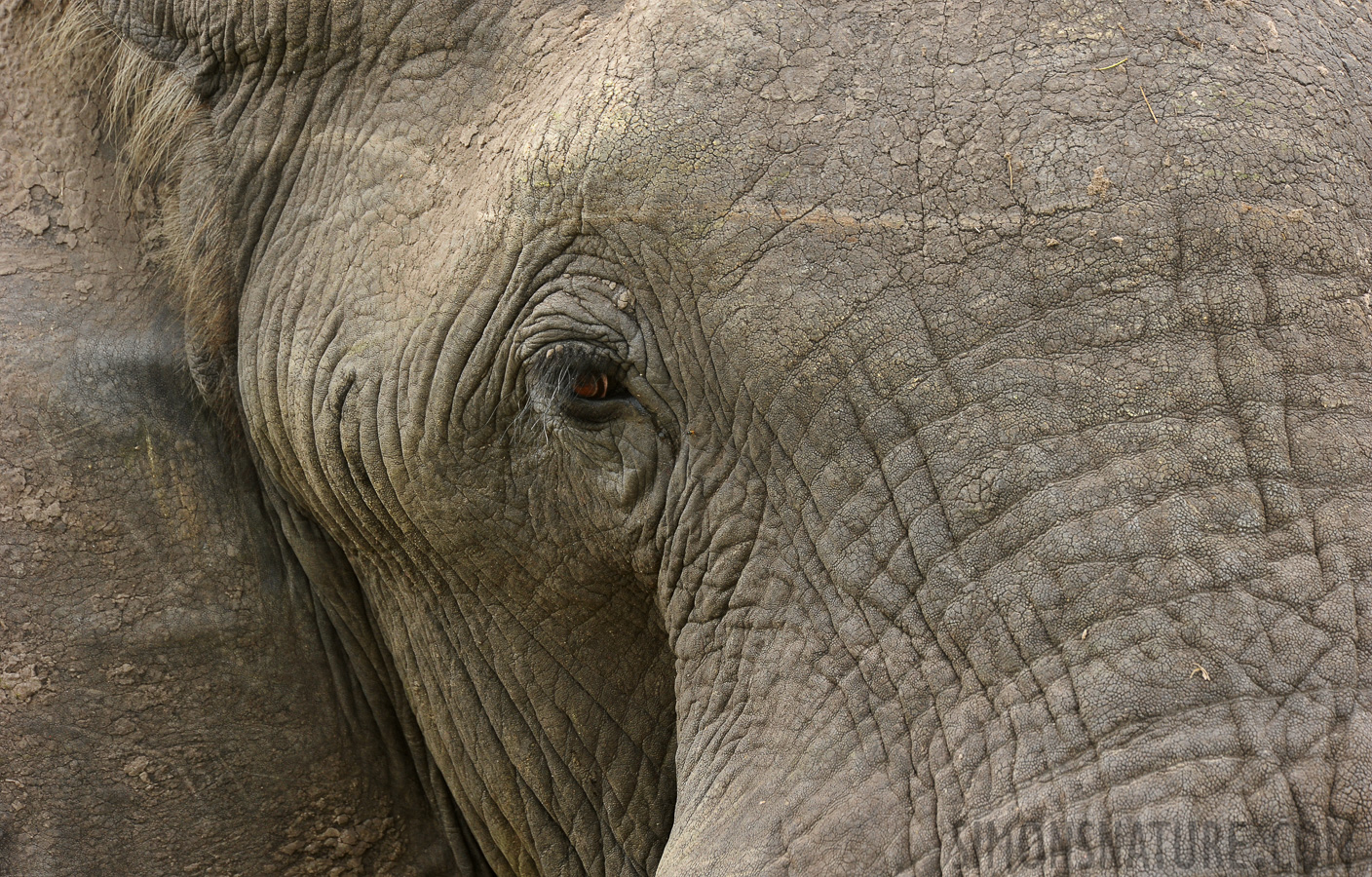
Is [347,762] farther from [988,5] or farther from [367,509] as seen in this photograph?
[988,5]

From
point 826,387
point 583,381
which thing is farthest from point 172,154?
point 826,387

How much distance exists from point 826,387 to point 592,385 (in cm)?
45

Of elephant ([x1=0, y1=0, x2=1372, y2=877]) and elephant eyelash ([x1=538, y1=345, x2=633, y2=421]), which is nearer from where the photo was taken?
elephant ([x1=0, y1=0, x2=1372, y2=877])

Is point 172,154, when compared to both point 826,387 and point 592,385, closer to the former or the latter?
point 592,385

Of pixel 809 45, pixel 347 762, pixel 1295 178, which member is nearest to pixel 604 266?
pixel 809 45

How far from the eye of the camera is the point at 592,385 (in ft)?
7.58

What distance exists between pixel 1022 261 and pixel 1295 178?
38 cm

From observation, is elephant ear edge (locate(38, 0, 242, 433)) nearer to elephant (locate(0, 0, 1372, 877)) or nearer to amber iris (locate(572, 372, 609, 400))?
elephant (locate(0, 0, 1372, 877))

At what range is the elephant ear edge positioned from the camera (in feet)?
9.41

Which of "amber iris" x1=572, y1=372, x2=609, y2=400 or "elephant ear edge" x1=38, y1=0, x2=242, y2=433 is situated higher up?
"elephant ear edge" x1=38, y1=0, x2=242, y2=433

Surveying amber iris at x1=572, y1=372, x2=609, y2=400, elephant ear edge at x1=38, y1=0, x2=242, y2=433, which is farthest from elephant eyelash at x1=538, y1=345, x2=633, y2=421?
elephant ear edge at x1=38, y1=0, x2=242, y2=433

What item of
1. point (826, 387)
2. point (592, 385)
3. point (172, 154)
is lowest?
point (826, 387)

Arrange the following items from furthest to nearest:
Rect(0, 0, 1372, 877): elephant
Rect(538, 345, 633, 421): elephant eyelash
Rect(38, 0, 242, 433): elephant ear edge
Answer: Rect(38, 0, 242, 433): elephant ear edge
Rect(538, 345, 633, 421): elephant eyelash
Rect(0, 0, 1372, 877): elephant

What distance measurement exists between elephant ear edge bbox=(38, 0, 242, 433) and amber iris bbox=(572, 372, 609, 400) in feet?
3.29
